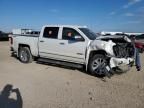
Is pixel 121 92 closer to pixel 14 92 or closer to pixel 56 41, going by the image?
pixel 14 92

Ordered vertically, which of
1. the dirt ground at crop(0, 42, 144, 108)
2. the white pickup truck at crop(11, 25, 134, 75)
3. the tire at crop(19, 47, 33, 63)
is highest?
the white pickup truck at crop(11, 25, 134, 75)

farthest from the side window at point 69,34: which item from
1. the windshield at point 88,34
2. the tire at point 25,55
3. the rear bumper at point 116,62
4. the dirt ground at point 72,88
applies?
the tire at point 25,55

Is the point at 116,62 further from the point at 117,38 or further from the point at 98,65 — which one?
the point at 117,38

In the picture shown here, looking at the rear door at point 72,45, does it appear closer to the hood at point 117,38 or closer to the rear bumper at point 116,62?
the hood at point 117,38

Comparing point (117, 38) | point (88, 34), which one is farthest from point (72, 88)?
point (88, 34)

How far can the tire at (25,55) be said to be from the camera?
11.4 metres

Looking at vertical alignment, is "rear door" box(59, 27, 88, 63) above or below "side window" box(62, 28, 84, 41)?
below

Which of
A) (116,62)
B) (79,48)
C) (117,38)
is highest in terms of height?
(117,38)

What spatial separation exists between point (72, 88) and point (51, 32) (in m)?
4.15

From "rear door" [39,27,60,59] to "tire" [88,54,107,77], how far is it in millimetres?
1933

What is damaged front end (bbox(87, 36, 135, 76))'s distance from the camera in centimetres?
818

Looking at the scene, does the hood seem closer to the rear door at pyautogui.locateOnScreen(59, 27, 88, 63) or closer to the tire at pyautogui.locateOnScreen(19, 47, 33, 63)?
the rear door at pyautogui.locateOnScreen(59, 27, 88, 63)

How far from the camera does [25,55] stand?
11602 mm

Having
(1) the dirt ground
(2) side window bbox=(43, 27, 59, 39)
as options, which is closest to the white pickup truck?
(2) side window bbox=(43, 27, 59, 39)
